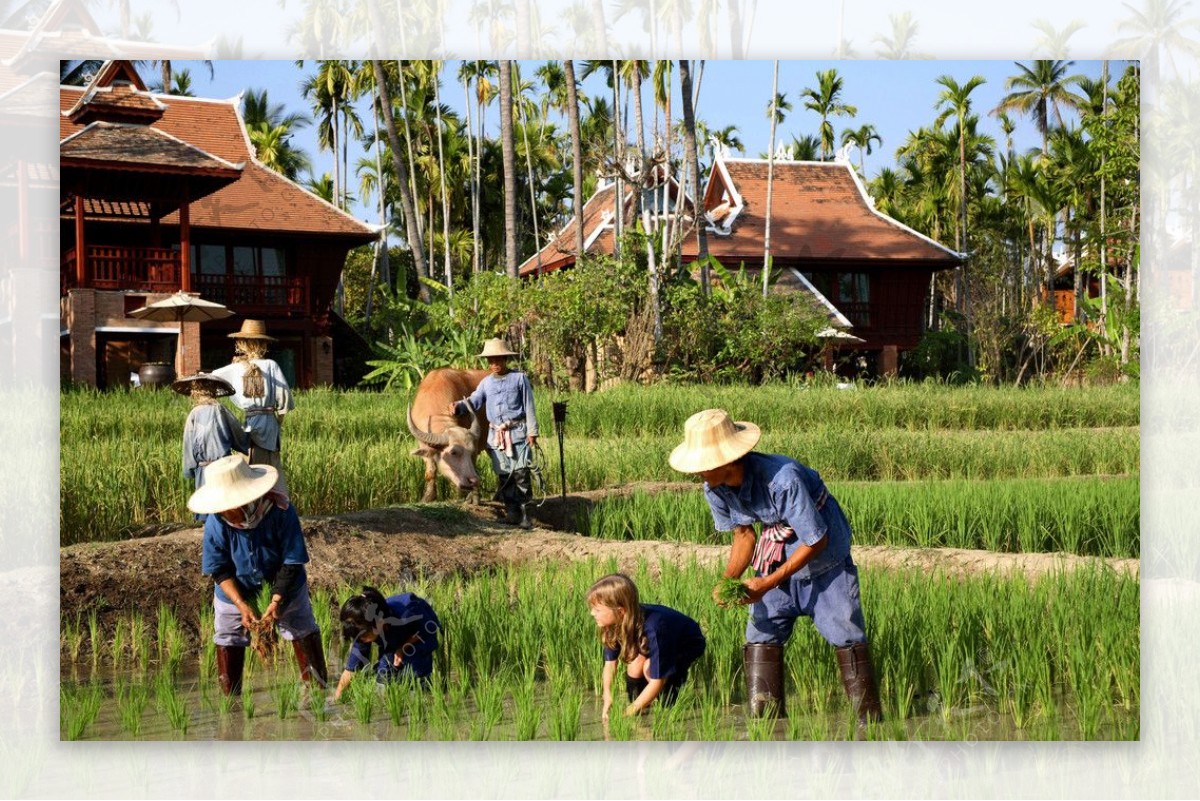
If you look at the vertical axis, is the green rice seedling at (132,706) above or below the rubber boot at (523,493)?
below

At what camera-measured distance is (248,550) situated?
389 centimetres

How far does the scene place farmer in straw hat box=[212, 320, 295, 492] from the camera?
5426mm

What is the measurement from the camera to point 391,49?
18.8 ft

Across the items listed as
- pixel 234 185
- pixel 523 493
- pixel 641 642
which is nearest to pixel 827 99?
pixel 523 493

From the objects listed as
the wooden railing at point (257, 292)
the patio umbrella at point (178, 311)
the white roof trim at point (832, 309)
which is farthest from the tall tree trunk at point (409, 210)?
the white roof trim at point (832, 309)

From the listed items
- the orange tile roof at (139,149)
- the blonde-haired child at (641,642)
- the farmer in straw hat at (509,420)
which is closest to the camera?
the blonde-haired child at (641,642)

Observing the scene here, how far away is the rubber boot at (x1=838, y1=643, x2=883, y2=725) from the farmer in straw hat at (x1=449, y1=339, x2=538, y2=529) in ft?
9.12

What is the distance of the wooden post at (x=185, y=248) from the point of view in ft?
18.5

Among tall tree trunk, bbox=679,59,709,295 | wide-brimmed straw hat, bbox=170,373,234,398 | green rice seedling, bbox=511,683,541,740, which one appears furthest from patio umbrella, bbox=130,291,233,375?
green rice seedling, bbox=511,683,541,740

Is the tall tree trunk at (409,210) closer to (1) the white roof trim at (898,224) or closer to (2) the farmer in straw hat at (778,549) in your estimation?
(1) the white roof trim at (898,224)

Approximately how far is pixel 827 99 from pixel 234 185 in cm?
273

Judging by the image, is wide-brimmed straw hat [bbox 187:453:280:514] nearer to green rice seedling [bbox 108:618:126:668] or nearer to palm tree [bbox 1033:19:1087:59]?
green rice seedling [bbox 108:618:126:668]

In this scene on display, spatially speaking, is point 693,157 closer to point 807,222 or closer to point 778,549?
point 807,222

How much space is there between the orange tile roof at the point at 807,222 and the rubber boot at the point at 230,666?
10.1ft
